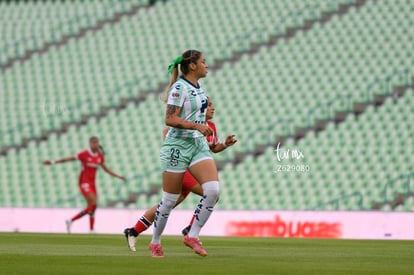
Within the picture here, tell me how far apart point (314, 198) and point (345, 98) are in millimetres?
3377

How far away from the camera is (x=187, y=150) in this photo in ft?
35.4

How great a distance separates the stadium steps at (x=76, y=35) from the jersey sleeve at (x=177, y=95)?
22084 mm

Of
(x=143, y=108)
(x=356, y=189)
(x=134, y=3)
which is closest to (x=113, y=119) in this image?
(x=143, y=108)

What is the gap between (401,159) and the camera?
76.1 feet

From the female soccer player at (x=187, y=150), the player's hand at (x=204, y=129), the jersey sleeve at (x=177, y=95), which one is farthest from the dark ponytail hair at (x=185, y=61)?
the player's hand at (x=204, y=129)

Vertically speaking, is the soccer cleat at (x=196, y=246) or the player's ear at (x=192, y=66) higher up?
the player's ear at (x=192, y=66)

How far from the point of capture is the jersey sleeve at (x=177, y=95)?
10672mm

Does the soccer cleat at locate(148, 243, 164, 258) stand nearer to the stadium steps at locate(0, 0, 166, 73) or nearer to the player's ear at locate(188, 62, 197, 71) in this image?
the player's ear at locate(188, 62, 197, 71)

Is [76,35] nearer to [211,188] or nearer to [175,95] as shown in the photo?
[175,95]

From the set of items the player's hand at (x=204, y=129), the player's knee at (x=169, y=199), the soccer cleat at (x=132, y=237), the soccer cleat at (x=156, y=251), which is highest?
the player's hand at (x=204, y=129)

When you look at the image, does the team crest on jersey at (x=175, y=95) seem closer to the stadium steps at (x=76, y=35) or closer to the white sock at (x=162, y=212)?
the white sock at (x=162, y=212)

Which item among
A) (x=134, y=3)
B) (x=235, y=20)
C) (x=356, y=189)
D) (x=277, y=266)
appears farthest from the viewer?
(x=134, y=3)

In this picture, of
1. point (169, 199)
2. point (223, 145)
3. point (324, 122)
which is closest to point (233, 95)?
point (324, 122)

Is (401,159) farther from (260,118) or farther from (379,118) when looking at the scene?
(260,118)
